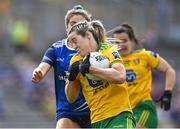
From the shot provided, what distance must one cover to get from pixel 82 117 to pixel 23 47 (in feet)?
41.5

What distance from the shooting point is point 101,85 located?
7996mm

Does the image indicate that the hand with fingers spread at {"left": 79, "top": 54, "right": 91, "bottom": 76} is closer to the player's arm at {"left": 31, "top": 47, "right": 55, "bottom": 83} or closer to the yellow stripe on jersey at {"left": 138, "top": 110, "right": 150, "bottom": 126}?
the player's arm at {"left": 31, "top": 47, "right": 55, "bottom": 83}

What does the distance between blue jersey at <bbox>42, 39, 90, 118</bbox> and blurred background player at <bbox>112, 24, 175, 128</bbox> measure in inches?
58.0

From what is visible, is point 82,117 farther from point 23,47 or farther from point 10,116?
point 23,47

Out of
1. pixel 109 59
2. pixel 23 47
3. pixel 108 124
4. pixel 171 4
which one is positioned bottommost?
pixel 108 124

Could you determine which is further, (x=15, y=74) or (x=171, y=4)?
(x=171, y=4)

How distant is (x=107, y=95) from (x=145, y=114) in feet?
9.50

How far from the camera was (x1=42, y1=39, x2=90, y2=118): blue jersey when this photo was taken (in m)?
9.19

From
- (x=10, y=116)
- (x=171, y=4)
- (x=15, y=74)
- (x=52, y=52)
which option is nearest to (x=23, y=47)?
(x=15, y=74)

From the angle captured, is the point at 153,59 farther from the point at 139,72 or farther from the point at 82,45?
the point at 82,45

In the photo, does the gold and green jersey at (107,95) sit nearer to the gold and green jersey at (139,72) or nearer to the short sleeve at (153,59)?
the gold and green jersey at (139,72)

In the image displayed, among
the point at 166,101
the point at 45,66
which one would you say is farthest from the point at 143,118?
the point at 45,66

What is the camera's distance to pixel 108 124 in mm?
7992

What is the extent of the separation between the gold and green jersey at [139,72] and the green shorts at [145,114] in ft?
0.23
